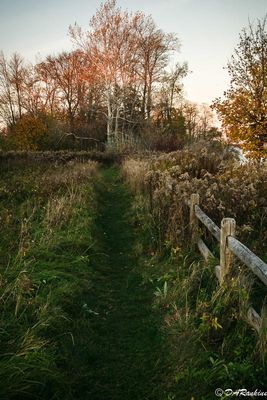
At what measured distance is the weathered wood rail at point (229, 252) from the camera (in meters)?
3.53

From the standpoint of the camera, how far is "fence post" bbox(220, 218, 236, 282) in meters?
4.43

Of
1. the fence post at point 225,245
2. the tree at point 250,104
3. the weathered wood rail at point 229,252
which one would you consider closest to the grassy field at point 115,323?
the weathered wood rail at point 229,252

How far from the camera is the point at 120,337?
14.8ft

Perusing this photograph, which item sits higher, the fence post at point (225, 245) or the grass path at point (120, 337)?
the fence post at point (225, 245)

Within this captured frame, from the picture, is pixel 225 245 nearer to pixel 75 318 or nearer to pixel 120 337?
pixel 120 337

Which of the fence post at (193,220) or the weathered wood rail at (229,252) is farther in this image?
the fence post at (193,220)

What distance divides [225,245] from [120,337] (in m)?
1.90

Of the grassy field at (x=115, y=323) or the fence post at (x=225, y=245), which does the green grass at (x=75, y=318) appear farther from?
the fence post at (x=225, y=245)

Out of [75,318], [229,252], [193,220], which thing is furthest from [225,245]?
[75,318]

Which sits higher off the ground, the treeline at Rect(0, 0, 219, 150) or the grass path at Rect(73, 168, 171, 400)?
the treeline at Rect(0, 0, 219, 150)

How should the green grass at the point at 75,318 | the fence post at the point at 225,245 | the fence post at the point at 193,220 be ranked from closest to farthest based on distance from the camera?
1. the green grass at the point at 75,318
2. the fence post at the point at 225,245
3. the fence post at the point at 193,220

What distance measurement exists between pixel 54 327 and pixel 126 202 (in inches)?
319

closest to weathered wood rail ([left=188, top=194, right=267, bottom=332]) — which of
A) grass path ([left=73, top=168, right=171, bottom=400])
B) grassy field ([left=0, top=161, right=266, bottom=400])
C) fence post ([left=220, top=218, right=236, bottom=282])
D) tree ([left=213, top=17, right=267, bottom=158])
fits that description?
fence post ([left=220, top=218, right=236, bottom=282])

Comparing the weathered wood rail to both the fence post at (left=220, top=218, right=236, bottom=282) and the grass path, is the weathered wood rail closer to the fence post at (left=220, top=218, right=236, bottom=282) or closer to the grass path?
the fence post at (left=220, top=218, right=236, bottom=282)
